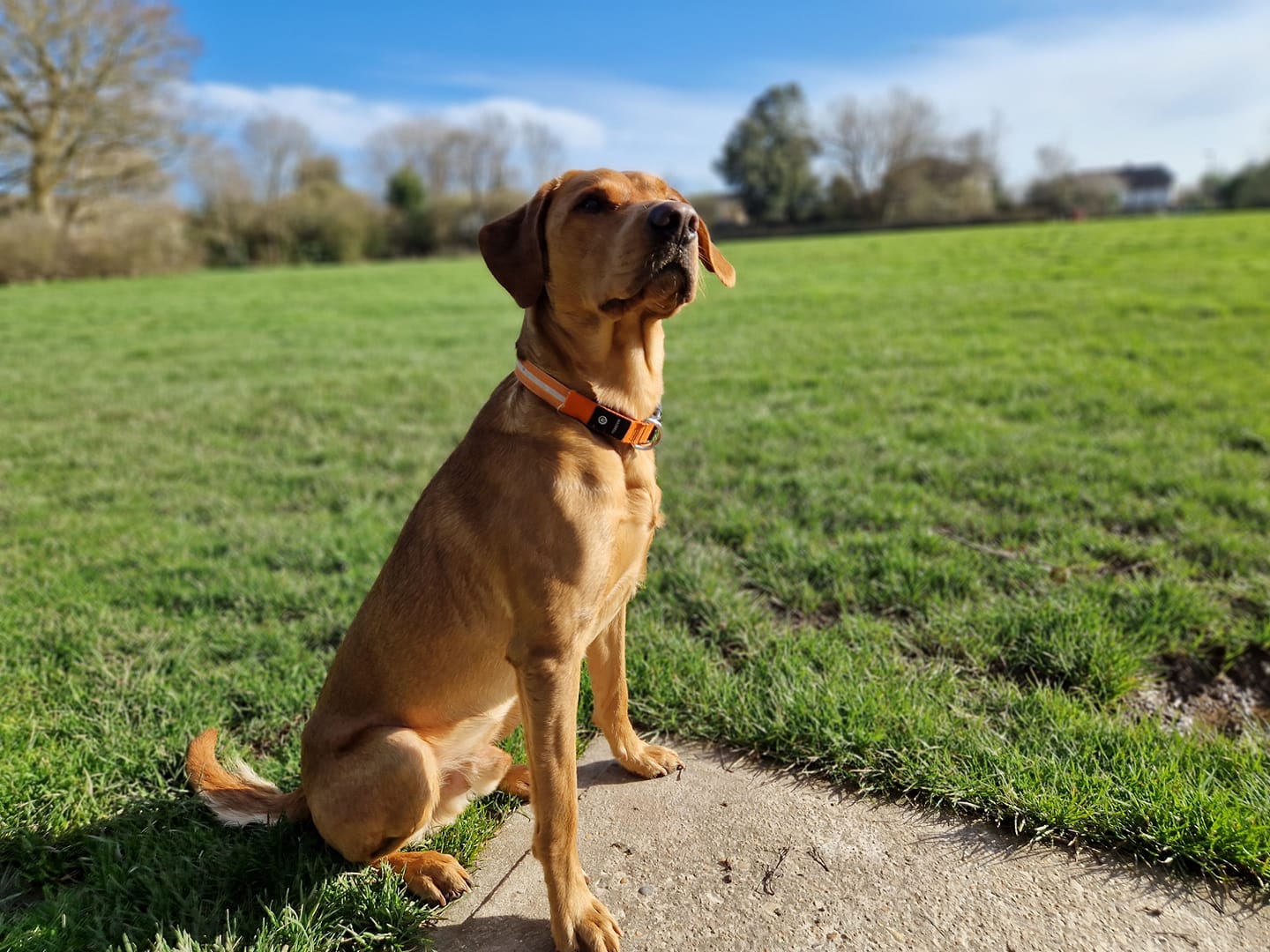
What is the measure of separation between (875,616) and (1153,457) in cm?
295

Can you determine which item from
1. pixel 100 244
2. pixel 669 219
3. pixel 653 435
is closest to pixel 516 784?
pixel 653 435

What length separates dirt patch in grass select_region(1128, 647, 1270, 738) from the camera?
2930mm

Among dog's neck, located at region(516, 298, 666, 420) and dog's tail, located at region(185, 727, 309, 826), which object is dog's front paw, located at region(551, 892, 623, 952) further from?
dog's neck, located at region(516, 298, 666, 420)

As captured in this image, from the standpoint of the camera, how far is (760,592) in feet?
13.1

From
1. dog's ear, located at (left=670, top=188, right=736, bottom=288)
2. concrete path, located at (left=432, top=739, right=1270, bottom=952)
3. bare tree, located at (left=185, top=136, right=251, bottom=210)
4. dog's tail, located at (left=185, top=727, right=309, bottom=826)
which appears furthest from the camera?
bare tree, located at (left=185, top=136, right=251, bottom=210)

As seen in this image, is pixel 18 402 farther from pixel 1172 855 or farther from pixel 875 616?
pixel 1172 855

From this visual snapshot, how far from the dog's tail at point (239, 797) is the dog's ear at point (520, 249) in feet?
5.72

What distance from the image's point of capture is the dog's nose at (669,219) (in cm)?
220

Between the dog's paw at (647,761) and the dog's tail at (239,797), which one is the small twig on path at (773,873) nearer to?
the dog's paw at (647,761)

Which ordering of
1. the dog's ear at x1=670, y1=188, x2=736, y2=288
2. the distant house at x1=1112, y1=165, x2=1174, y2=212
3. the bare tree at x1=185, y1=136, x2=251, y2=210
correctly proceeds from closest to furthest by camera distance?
1. the dog's ear at x1=670, y1=188, x2=736, y2=288
2. the bare tree at x1=185, y1=136, x2=251, y2=210
3. the distant house at x1=1112, y1=165, x2=1174, y2=212

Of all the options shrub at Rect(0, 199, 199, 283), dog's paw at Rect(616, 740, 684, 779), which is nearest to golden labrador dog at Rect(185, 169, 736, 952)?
dog's paw at Rect(616, 740, 684, 779)

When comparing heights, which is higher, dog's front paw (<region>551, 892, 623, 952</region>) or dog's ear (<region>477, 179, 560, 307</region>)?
dog's ear (<region>477, 179, 560, 307</region>)

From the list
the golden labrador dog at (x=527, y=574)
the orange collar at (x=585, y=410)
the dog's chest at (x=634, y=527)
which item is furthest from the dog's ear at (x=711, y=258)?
the dog's chest at (x=634, y=527)

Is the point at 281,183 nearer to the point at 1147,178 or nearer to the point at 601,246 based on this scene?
the point at 601,246
